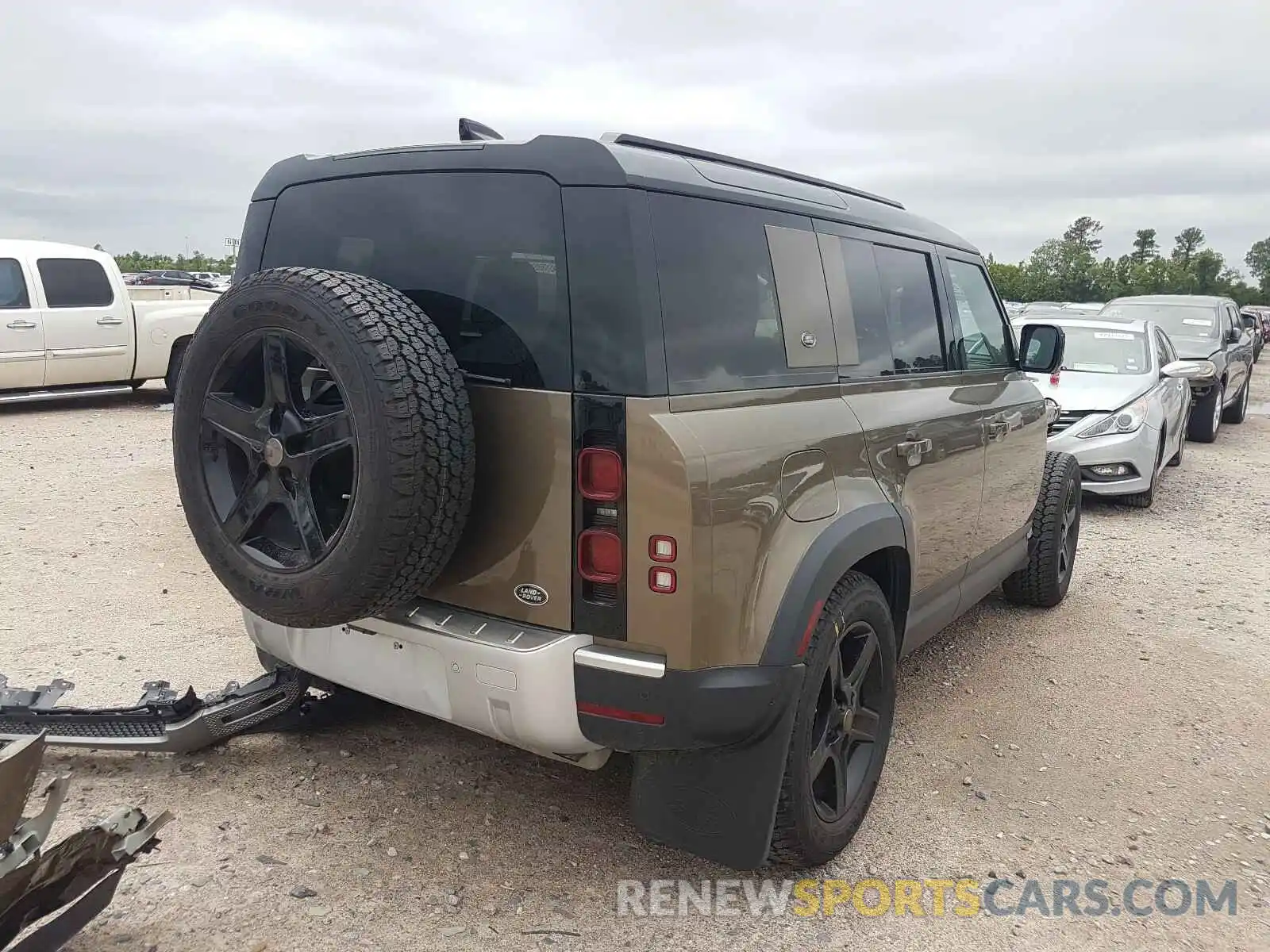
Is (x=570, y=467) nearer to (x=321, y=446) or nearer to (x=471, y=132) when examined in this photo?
(x=321, y=446)

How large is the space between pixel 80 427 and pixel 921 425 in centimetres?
901

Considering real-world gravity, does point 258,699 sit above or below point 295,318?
below

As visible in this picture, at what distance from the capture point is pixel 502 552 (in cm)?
242

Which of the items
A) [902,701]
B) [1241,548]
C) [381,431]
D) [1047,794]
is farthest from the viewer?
[1241,548]

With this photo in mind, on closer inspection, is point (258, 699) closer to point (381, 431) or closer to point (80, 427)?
point (381, 431)

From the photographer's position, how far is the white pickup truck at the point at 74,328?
10.2m

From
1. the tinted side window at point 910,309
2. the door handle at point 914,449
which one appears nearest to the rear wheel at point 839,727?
the door handle at point 914,449

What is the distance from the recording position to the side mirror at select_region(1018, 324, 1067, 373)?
4.56 m

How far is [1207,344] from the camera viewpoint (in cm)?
1231

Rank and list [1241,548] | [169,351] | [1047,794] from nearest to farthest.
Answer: [1047,794]
[1241,548]
[169,351]

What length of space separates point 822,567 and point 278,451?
55.3 inches

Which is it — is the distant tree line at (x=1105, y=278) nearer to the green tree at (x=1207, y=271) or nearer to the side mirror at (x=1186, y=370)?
the green tree at (x=1207, y=271)

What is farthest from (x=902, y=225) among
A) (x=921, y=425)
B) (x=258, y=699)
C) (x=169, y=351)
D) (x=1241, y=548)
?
(x=169, y=351)

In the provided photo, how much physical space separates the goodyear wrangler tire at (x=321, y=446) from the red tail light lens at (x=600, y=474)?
0.27m
